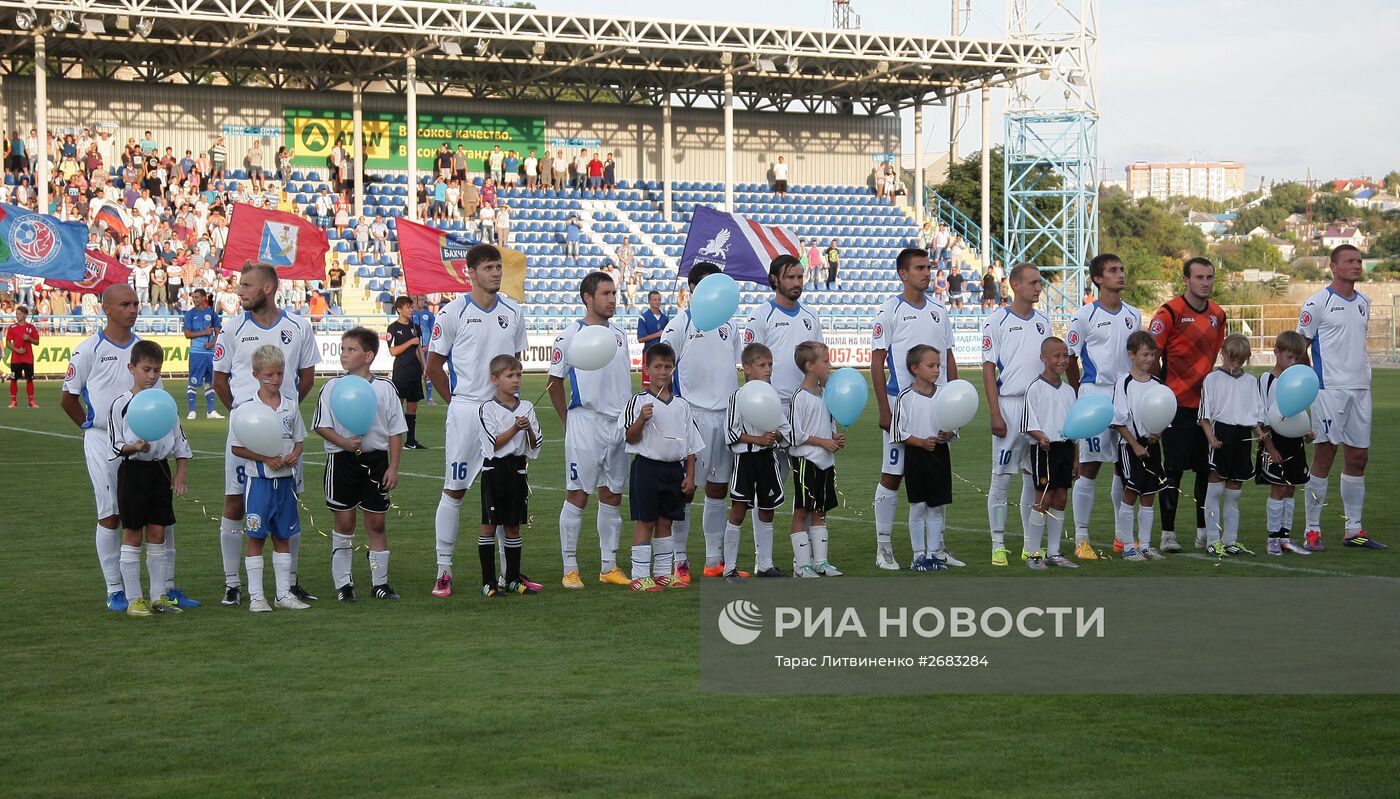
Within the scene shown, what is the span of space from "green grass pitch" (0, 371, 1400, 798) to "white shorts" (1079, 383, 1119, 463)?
2268 millimetres

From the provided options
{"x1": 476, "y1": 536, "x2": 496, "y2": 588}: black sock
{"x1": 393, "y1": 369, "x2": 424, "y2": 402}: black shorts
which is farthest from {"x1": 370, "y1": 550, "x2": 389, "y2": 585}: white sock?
{"x1": 393, "y1": 369, "x2": 424, "y2": 402}: black shorts

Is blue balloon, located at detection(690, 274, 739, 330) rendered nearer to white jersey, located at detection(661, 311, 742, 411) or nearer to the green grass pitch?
white jersey, located at detection(661, 311, 742, 411)

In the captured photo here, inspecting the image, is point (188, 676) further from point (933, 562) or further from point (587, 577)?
point (933, 562)

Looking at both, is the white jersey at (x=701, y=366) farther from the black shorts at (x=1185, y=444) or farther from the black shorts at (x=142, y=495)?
the black shorts at (x=1185, y=444)

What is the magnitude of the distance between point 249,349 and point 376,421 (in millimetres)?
839

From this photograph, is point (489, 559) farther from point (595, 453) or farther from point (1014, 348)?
point (1014, 348)

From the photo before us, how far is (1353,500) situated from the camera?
11.0 meters

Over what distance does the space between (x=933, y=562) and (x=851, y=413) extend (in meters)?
1.12

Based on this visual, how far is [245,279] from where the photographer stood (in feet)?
28.6

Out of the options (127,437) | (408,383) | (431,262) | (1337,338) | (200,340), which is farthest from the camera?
(431,262)

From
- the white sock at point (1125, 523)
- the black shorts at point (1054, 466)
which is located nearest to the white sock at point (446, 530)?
the black shorts at point (1054, 466)

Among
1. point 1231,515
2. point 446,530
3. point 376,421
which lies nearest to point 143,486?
point 376,421

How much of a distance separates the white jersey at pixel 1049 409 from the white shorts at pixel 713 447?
2.00 meters

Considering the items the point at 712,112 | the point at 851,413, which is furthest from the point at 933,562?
the point at 712,112
